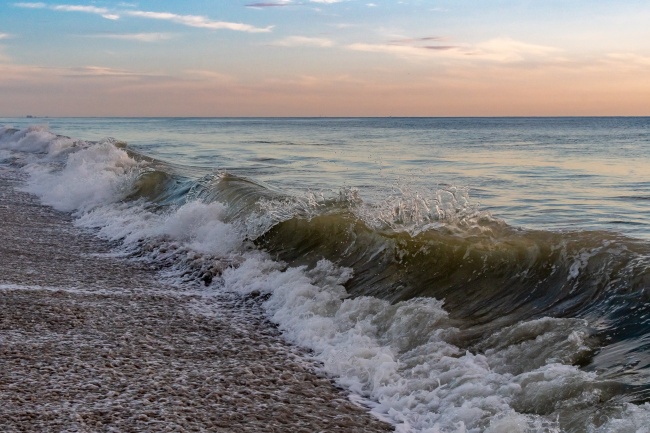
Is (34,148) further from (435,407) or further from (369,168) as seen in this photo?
(435,407)

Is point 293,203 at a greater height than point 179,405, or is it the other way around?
point 293,203

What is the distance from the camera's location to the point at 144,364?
251 inches

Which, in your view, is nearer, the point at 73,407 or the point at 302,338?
the point at 73,407

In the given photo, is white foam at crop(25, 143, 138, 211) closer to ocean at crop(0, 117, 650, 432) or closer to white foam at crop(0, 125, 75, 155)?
ocean at crop(0, 117, 650, 432)

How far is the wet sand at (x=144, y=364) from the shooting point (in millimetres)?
5223

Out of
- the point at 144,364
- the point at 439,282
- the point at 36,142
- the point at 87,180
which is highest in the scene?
the point at 36,142

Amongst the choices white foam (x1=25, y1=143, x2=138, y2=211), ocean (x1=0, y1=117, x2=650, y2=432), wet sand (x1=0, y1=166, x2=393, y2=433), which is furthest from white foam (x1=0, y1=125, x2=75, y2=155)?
wet sand (x1=0, y1=166, x2=393, y2=433)

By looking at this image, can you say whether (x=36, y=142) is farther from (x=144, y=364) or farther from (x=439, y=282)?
(x=144, y=364)

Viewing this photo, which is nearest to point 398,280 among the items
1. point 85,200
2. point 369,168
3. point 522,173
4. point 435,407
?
point 435,407

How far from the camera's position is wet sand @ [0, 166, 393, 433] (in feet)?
17.1

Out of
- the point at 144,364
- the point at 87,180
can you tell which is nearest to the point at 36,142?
the point at 87,180

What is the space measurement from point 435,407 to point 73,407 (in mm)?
2976

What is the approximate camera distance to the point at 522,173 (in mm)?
23578

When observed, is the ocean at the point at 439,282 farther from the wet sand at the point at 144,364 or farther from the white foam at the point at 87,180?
the wet sand at the point at 144,364
